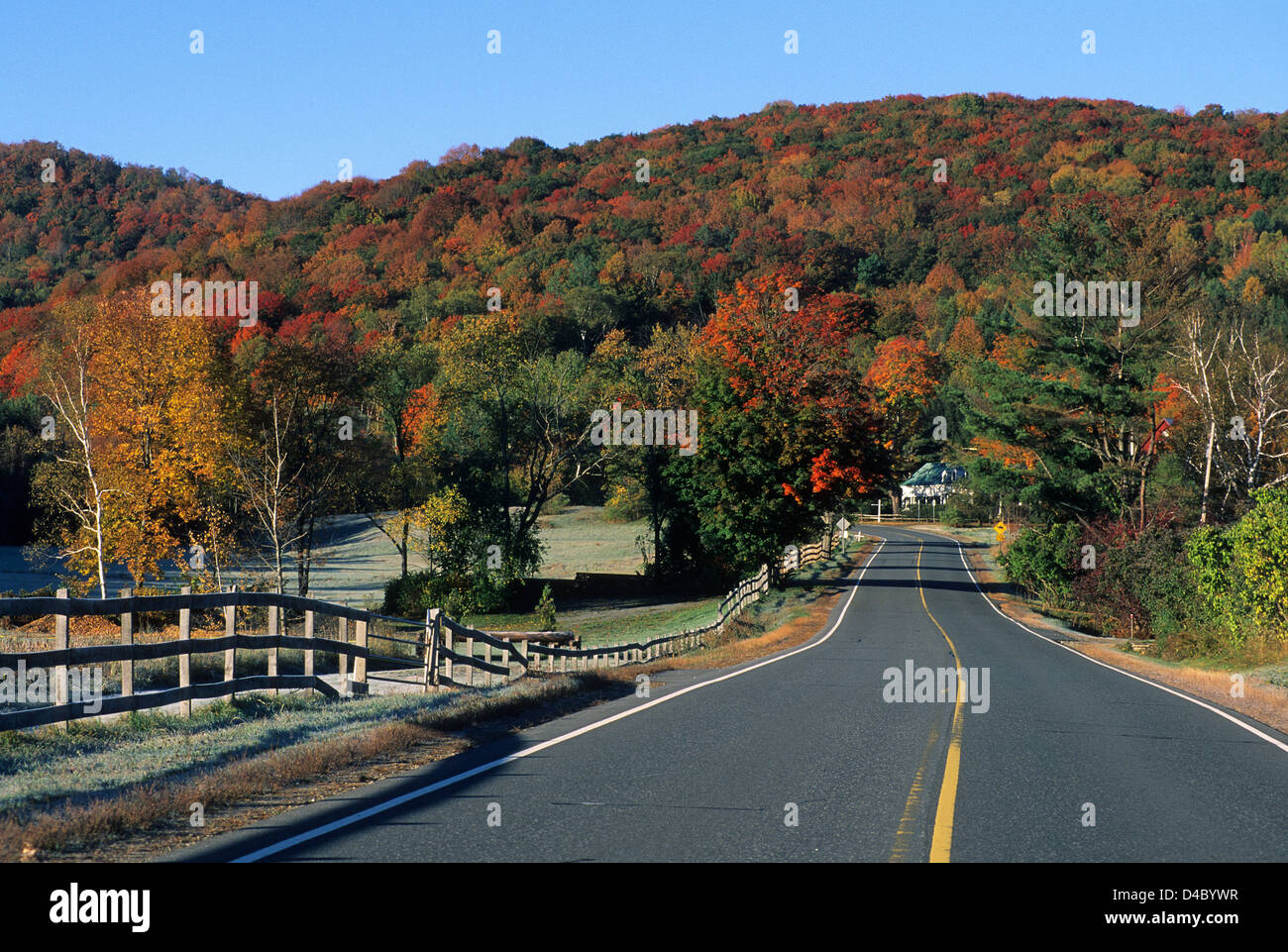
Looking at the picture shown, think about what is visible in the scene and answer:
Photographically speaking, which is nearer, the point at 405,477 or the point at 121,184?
the point at 405,477

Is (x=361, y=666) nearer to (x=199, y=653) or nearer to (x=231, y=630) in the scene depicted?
(x=199, y=653)

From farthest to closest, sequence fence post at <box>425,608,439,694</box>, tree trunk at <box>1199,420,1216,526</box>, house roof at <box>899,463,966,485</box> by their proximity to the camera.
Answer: house roof at <box>899,463,966,485</box>
tree trunk at <box>1199,420,1216,526</box>
fence post at <box>425,608,439,694</box>

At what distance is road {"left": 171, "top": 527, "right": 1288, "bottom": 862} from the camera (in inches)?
275

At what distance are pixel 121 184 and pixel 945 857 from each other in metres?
143

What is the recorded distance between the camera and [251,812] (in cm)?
780

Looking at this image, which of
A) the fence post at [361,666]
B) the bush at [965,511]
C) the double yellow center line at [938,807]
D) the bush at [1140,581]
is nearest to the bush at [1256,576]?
the bush at [1140,581]

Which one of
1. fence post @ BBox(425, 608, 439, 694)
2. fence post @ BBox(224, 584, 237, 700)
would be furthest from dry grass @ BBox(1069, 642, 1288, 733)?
fence post @ BBox(224, 584, 237, 700)

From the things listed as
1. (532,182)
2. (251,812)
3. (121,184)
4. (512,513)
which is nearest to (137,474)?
(512,513)

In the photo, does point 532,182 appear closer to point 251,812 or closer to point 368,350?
point 368,350

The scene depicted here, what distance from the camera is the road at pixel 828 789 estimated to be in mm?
6996

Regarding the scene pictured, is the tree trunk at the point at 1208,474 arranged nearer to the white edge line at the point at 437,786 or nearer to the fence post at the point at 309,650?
the white edge line at the point at 437,786

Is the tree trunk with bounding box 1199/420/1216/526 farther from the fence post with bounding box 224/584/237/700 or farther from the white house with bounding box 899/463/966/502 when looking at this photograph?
the white house with bounding box 899/463/966/502
